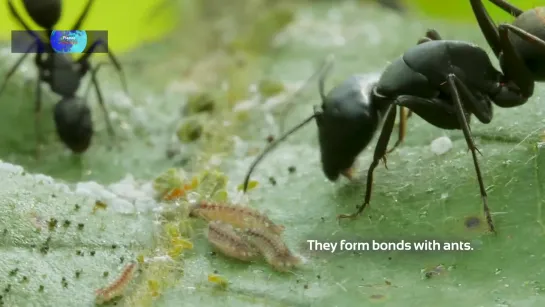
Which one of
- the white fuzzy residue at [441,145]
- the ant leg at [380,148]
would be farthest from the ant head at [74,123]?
the white fuzzy residue at [441,145]

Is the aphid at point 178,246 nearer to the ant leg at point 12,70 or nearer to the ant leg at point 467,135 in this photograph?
the ant leg at point 467,135

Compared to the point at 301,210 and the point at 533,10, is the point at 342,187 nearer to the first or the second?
the point at 301,210

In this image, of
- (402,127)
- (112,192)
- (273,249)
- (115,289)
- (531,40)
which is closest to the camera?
(115,289)

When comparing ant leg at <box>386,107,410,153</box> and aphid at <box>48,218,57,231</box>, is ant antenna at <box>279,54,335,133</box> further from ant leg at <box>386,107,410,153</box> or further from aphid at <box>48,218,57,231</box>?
aphid at <box>48,218,57,231</box>

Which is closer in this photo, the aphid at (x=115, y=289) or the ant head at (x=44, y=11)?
the aphid at (x=115, y=289)

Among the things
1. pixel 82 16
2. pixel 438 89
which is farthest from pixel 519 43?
pixel 82 16

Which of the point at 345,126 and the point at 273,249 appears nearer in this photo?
the point at 273,249

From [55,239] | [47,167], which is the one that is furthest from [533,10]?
[47,167]

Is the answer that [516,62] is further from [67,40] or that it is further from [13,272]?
[67,40]
